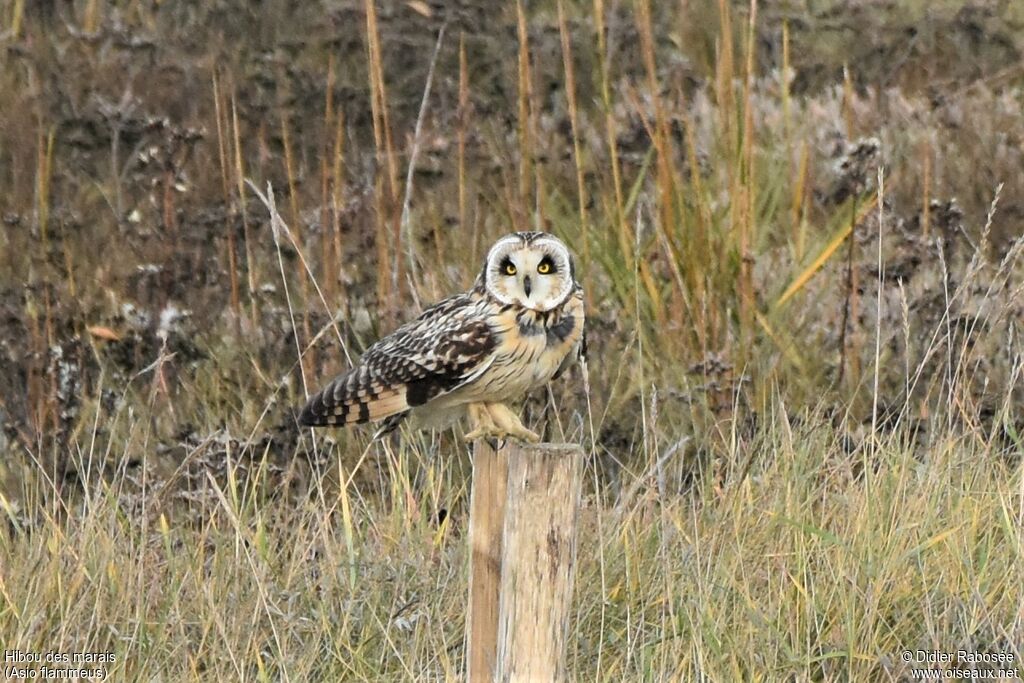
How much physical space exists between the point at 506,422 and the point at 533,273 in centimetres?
41

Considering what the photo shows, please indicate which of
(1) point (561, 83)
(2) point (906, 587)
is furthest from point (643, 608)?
(1) point (561, 83)

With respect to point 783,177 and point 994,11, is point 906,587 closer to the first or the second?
point 783,177

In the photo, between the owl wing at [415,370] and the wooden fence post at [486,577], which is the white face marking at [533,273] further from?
the wooden fence post at [486,577]

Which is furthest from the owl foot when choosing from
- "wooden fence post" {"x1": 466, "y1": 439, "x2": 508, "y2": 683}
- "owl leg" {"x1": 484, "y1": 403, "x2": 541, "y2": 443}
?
"wooden fence post" {"x1": 466, "y1": 439, "x2": 508, "y2": 683}

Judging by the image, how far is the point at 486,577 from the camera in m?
3.30

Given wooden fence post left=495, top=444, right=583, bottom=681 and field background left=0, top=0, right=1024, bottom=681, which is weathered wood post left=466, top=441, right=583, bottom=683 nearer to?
wooden fence post left=495, top=444, right=583, bottom=681

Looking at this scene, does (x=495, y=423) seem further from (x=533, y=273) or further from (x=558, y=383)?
(x=558, y=383)

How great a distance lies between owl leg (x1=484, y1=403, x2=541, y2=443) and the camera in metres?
3.77

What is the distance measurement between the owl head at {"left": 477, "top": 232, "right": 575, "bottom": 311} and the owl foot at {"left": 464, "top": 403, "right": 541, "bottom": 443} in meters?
0.32

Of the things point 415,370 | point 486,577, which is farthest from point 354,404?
point 486,577

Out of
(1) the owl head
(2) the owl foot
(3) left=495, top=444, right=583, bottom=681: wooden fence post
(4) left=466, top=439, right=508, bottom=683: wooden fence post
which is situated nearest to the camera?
(3) left=495, top=444, right=583, bottom=681: wooden fence post

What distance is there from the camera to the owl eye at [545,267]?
367 cm

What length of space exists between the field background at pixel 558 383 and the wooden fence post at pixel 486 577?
222 millimetres

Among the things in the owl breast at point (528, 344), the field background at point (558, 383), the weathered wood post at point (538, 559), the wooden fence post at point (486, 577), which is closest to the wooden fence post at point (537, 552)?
the weathered wood post at point (538, 559)
